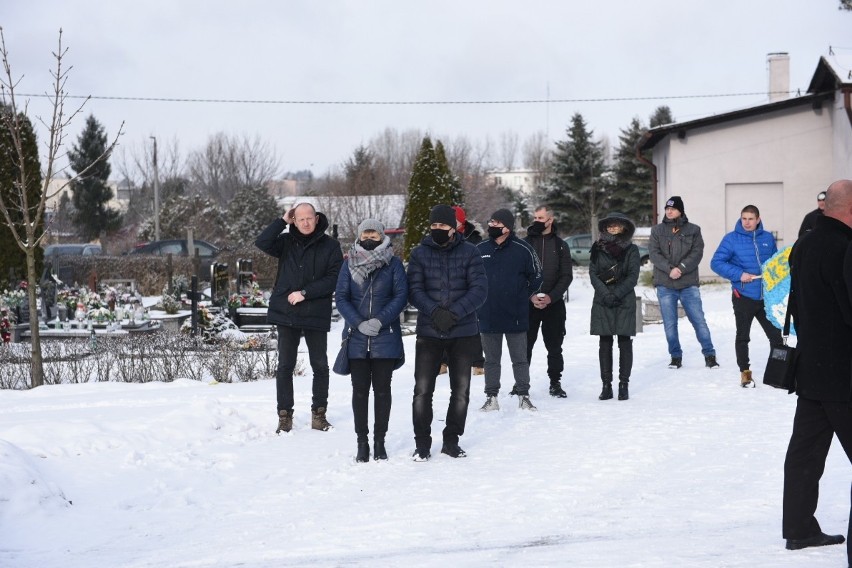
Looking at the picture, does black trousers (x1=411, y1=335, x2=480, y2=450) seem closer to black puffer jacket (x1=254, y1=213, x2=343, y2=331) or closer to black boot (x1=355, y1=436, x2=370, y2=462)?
black boot (x1=355, y1=436, x2=370, y2=462)

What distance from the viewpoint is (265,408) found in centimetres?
968

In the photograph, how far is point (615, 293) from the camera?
1056 cm

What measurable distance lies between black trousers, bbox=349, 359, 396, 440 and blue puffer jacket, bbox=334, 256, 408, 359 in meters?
0.09

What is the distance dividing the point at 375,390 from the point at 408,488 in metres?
1.12

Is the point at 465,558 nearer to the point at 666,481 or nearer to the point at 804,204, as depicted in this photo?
the point at 666,481

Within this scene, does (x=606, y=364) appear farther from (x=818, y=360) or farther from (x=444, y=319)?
(x=818, y=360)

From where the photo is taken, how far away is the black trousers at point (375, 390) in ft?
25.8

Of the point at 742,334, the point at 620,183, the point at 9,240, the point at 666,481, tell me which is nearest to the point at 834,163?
the point at 742,334

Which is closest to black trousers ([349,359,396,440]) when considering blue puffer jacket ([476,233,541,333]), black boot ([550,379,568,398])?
blue puffer jacket ([476,233,541,333])

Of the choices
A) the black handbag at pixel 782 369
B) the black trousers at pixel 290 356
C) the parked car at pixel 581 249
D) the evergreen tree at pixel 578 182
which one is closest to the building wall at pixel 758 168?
the parked car at pixel 581 249

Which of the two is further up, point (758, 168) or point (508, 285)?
point (758, 168)

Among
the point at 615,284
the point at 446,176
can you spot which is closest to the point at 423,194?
the point at 446,176

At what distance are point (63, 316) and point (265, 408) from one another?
33.9ft

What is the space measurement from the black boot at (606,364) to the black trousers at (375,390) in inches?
134
